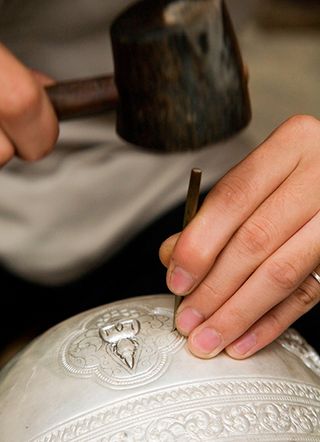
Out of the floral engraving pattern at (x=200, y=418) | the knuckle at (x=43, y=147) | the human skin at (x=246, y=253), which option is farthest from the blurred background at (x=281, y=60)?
the floral engraving pattern at (x=200, y=418)

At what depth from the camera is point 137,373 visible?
857 millimetres

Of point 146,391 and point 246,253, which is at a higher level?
point 246,253

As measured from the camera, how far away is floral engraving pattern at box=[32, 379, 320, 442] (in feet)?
2.64

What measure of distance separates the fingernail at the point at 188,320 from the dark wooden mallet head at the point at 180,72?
21cm

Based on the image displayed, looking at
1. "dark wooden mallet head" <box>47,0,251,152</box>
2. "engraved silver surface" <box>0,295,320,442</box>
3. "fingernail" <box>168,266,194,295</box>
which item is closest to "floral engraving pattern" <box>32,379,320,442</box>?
"engraved silver surface" <box>0,295,320,442</box>

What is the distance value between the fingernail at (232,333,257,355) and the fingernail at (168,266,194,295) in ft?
0.30

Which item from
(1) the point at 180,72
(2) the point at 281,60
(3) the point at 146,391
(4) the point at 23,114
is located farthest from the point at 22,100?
(2) the point at 281,60

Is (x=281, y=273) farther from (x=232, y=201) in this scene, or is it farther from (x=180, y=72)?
(x=180, y=72)

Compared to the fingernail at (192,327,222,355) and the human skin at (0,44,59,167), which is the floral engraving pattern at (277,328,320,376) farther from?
the human skin at (0,44,59,167)

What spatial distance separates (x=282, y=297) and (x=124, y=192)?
60 centimetres

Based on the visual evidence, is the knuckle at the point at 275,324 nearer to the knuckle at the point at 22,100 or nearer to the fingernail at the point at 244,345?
the fingernail at the point at 244,345

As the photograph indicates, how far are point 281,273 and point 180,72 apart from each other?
0.93ft

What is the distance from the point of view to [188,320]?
0.90m

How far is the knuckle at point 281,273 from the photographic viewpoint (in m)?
0.89
